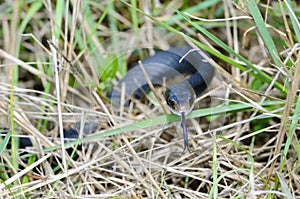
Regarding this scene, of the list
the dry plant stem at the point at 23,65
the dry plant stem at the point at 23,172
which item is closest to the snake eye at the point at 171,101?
the dry plant stem at the point at 23,172

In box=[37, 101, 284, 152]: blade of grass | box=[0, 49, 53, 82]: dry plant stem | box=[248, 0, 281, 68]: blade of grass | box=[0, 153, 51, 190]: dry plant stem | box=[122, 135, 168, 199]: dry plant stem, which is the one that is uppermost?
box=[248, 0, 281, 68]: blade of grass

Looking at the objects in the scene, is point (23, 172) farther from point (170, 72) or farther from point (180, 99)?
point (170, 72)

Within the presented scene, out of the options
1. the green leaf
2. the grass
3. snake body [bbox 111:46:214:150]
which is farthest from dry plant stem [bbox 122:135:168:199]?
the green leaf

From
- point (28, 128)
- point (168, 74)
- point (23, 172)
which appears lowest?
point (23, 172)

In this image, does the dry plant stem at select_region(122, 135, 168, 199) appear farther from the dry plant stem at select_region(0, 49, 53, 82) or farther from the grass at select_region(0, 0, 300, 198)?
the dry plant stem at select_region(0, 49, 53, 82)

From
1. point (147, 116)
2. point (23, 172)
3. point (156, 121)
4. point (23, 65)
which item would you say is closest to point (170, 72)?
point (147, 116)
